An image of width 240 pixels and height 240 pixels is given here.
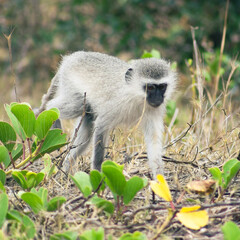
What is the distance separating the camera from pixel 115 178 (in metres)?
2.59

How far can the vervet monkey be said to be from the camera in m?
4.06

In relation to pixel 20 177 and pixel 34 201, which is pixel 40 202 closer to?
pixel 34 201

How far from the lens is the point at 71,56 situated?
508 cm

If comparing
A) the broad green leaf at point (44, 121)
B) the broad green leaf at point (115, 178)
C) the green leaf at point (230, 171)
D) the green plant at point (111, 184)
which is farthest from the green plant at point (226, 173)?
the broad green leaf at point (44, 121)

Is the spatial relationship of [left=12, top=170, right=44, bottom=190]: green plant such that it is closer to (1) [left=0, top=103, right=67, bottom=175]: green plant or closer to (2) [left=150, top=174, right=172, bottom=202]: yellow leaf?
(1) [left=0, top=103, right=67, bottom=175]: green plant

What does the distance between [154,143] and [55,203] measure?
1520 millimetres

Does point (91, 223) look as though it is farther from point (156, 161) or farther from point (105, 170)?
point (156, 161)

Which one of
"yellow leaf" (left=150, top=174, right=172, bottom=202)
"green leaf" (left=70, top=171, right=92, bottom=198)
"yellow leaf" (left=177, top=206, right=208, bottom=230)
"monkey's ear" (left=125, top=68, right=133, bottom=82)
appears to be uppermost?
"monkey's ear" (left=125, top=68, right=133, bottom=82)

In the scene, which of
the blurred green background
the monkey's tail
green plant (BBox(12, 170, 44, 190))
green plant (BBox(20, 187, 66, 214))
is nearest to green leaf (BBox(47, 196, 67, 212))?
green plant (BBox(20, 187, 66, 214))

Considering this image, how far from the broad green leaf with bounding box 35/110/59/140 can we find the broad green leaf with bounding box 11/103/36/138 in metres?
0.04

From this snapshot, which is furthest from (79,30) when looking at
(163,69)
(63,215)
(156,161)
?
(63,215)

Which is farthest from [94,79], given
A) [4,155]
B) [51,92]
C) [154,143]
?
[4,155]

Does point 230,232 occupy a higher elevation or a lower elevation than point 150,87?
lower

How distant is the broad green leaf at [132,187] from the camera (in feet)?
8.61
